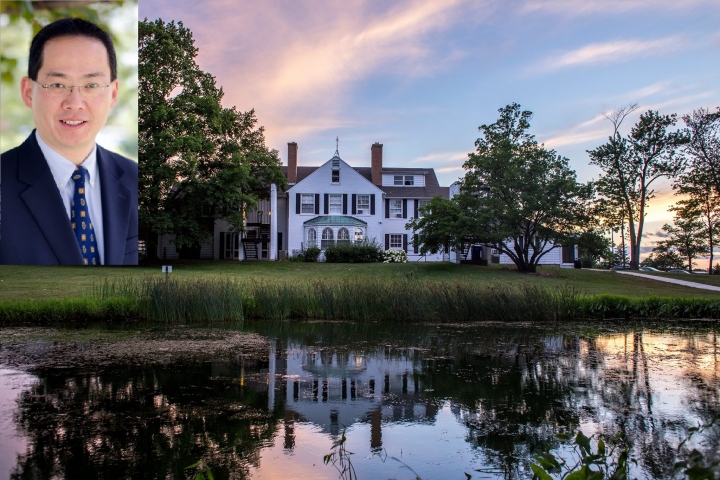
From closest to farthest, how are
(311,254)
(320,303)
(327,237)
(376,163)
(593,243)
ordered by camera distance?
(320,303) < (593,243) < (311,254) < (327,237) < (376,163)

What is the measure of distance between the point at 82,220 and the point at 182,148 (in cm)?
1567

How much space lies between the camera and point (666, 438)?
516 centimetres

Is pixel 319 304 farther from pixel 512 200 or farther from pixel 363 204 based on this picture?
pixel 363 204

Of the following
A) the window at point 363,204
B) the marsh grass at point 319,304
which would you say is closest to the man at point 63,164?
the marsh grass at point 319,304

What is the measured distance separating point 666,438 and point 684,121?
30858 mm

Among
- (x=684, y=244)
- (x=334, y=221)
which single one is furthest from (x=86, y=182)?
(x=684, y=244)

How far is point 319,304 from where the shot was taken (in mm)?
14477

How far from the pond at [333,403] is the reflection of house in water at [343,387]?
3 centimetres

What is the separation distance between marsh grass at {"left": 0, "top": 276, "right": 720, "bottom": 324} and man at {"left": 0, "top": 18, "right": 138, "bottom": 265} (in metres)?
1.72

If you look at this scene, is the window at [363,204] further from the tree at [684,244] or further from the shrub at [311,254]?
the tree at [684,244]

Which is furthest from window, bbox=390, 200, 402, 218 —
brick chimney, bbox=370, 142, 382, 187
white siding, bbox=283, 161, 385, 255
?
brick chimney, bbox=370, 142, 382, 187

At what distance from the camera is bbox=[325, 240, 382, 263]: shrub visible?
31625mm

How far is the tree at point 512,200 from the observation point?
85.9ft

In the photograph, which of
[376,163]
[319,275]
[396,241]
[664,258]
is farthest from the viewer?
[664,258]
